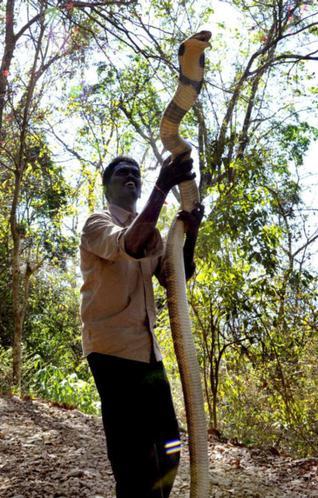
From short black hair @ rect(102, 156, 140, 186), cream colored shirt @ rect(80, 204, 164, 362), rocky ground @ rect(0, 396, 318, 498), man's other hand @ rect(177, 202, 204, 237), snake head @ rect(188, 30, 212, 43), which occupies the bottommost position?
rocky ground @ rect(0, 396, 318, 498)

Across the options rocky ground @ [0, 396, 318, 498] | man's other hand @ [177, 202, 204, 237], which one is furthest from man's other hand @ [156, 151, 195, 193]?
rocky ground @ [0, 396, 318, 498]

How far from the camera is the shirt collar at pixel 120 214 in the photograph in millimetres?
2176

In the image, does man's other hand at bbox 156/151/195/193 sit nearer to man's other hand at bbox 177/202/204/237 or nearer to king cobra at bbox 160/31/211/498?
king cobra at bbox 160/31/211/498

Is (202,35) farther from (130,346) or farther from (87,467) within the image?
(87,467)

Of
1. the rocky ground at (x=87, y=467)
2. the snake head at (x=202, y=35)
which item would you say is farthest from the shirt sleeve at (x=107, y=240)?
the rocky ground at (x=87, y=467)

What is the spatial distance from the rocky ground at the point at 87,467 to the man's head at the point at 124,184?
196 centimetres

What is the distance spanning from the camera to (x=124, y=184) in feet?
7.32

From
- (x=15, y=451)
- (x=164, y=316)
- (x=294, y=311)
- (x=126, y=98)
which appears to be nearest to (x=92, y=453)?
(x=15, y=451)

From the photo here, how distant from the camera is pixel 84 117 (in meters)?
9.98

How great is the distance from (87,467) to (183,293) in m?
2.28

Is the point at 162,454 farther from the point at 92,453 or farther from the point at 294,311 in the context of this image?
the point at 294,311

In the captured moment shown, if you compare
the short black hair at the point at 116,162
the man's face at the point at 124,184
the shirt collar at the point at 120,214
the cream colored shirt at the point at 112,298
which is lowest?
the cream colored shirt at the point at 112,298

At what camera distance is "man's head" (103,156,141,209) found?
2.23m

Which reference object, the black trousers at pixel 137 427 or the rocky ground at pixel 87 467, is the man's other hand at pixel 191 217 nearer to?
the black trousers at pixel 137 427
